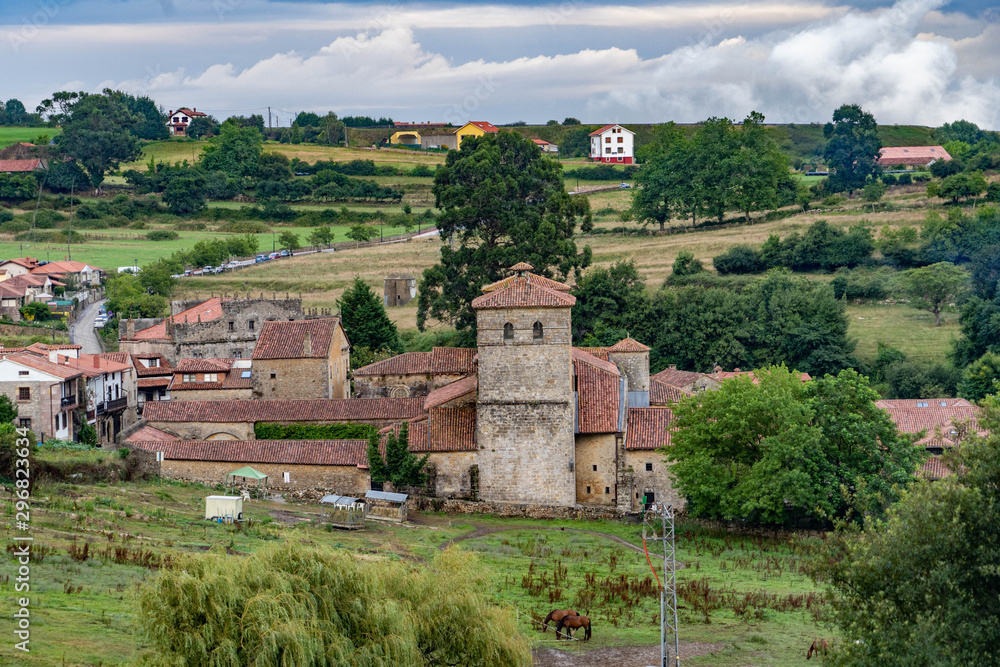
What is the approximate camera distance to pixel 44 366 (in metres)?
47.2

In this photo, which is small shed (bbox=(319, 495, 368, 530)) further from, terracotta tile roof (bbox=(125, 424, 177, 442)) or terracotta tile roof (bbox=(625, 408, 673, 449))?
terracotta tile roof (bbox=(625, 408, 673, 449))

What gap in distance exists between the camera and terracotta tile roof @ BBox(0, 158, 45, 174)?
12280 centimetres

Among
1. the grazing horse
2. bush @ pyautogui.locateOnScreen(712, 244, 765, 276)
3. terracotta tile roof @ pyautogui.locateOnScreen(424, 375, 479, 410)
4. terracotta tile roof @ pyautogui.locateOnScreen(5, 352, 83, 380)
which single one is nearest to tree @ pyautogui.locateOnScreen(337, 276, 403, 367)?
terracotta tile roof @ pyautogui.locateOnScreen(424, 375, 479, 410)

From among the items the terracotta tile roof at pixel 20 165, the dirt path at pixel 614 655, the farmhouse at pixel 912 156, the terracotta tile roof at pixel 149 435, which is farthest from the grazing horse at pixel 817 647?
the terracotta tile roof at pixel 20 165

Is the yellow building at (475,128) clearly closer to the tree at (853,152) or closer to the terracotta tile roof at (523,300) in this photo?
the tree at (853,152)

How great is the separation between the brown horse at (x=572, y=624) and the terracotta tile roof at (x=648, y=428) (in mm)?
16993

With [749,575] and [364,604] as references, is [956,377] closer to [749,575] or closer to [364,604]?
[749,575]

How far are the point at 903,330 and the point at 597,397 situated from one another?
1341 inches

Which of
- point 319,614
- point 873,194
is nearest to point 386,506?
point 319,614

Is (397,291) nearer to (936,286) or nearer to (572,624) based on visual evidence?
(936,286)

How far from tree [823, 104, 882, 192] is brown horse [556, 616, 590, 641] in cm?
A: 8684

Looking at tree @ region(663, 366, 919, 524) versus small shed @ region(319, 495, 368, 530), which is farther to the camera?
tree @ region(663, 366, 919, 524)

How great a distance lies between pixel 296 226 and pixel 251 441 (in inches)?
2688

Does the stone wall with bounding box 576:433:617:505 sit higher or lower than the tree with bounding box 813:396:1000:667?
lower
